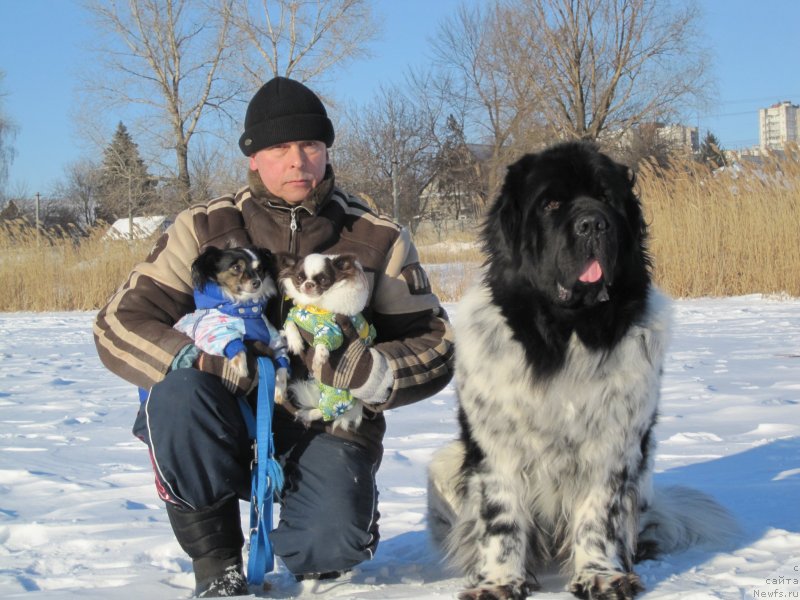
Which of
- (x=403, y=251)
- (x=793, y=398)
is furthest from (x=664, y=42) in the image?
(x=403, y=251)

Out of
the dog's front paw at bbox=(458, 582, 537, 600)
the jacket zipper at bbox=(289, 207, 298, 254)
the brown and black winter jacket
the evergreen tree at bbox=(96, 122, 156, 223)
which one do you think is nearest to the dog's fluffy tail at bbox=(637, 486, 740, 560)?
the dog's front paw at bbox=(458, 582, 537, 600)

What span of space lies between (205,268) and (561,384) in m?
1.15

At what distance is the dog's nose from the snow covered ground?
969mm

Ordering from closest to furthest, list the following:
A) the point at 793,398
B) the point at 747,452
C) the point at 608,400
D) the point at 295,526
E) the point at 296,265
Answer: the point at 608,400, the point at 295,526, the point at 296,265, the point at 747,452, the point at 793,398

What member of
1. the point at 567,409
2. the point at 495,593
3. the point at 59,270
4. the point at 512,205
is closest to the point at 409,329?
the point at 512,205

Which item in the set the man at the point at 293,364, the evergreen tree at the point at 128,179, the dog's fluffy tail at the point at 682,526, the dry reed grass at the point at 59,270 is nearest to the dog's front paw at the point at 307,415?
the man at the point at 293,364

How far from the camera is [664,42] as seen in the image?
20.4 meters

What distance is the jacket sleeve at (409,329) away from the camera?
2473 millimetres

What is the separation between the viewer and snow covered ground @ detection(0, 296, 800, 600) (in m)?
2.24

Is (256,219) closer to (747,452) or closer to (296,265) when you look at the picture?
(296,265)

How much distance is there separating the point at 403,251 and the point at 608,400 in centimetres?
88

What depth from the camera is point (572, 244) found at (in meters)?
2.17

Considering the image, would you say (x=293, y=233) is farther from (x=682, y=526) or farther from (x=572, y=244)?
(x=682, y=526)

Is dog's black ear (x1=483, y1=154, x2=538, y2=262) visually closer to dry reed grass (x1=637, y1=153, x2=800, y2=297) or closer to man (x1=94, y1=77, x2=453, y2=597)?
man (x1=94, y1=77, x2=453, y2=597)
